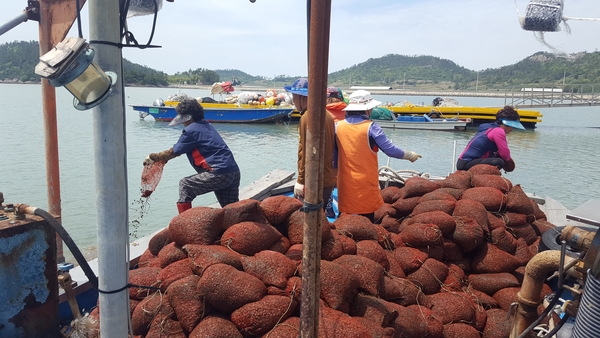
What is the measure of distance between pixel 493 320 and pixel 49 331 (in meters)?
3.02

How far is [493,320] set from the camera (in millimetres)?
3328

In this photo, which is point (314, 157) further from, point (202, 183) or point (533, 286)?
point (202, 183)

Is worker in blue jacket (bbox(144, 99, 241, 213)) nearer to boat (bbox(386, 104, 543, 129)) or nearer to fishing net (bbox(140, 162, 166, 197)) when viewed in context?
fishing net (bbox(140, 162, 166, 197))

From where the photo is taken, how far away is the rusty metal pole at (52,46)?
410 cm

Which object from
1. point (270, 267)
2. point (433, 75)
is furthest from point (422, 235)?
point (433, 75)

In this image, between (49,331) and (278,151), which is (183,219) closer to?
(49,331)

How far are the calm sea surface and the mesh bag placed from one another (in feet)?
10.3

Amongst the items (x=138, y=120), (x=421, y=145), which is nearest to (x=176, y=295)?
(x=421, y=145)

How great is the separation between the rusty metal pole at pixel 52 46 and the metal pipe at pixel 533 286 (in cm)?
343

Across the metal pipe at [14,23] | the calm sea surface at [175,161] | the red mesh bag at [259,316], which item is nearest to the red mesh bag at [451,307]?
the red mesh bag at [259,316]

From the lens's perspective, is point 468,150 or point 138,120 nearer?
point 468,150

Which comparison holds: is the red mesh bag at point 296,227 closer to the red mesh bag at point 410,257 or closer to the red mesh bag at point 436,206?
the red mesh bag at point 410,257

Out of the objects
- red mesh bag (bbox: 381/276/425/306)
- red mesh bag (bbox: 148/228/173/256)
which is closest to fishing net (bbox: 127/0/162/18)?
red mesh bag (bbox: 148/228/173/256)

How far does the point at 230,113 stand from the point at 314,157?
29146 mm
